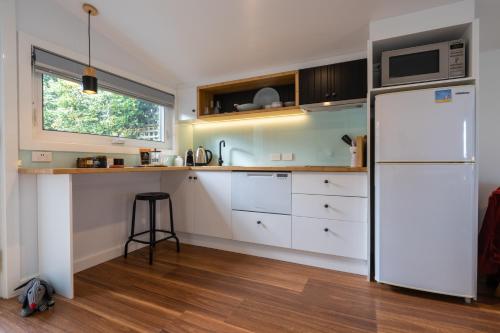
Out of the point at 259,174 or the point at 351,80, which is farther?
the point at 259,174

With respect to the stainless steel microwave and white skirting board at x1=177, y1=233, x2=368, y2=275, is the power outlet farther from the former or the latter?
the stainless steel microwave

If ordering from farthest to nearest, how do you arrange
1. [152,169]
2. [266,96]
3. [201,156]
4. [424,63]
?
[201,156] → [266,96] → [152,169] → [424,63]

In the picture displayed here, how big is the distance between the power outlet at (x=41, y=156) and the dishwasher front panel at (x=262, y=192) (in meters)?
1.55

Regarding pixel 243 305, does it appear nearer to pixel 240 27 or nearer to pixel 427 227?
pixel 427 227

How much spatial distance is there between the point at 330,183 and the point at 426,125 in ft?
2.62

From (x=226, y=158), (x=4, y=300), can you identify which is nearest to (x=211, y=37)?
(x=226, y=158)

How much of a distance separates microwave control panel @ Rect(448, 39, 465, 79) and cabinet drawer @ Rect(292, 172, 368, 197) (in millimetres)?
926

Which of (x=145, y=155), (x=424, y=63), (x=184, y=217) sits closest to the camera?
(x=424, y=63)

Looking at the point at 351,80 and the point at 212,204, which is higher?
the point at 351,80

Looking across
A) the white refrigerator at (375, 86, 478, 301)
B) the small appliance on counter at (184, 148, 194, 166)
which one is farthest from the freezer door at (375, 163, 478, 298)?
the small appliance on counter at (184, 148, 194, 166)

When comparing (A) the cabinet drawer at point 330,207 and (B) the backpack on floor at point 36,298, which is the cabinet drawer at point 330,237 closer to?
(A) the cabinet drawer at point 330,207

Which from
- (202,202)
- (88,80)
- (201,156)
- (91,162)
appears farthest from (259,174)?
(88,80)

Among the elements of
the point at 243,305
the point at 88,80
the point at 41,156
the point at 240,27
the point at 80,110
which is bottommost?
the point at 243,305

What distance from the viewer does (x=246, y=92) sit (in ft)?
10.1
